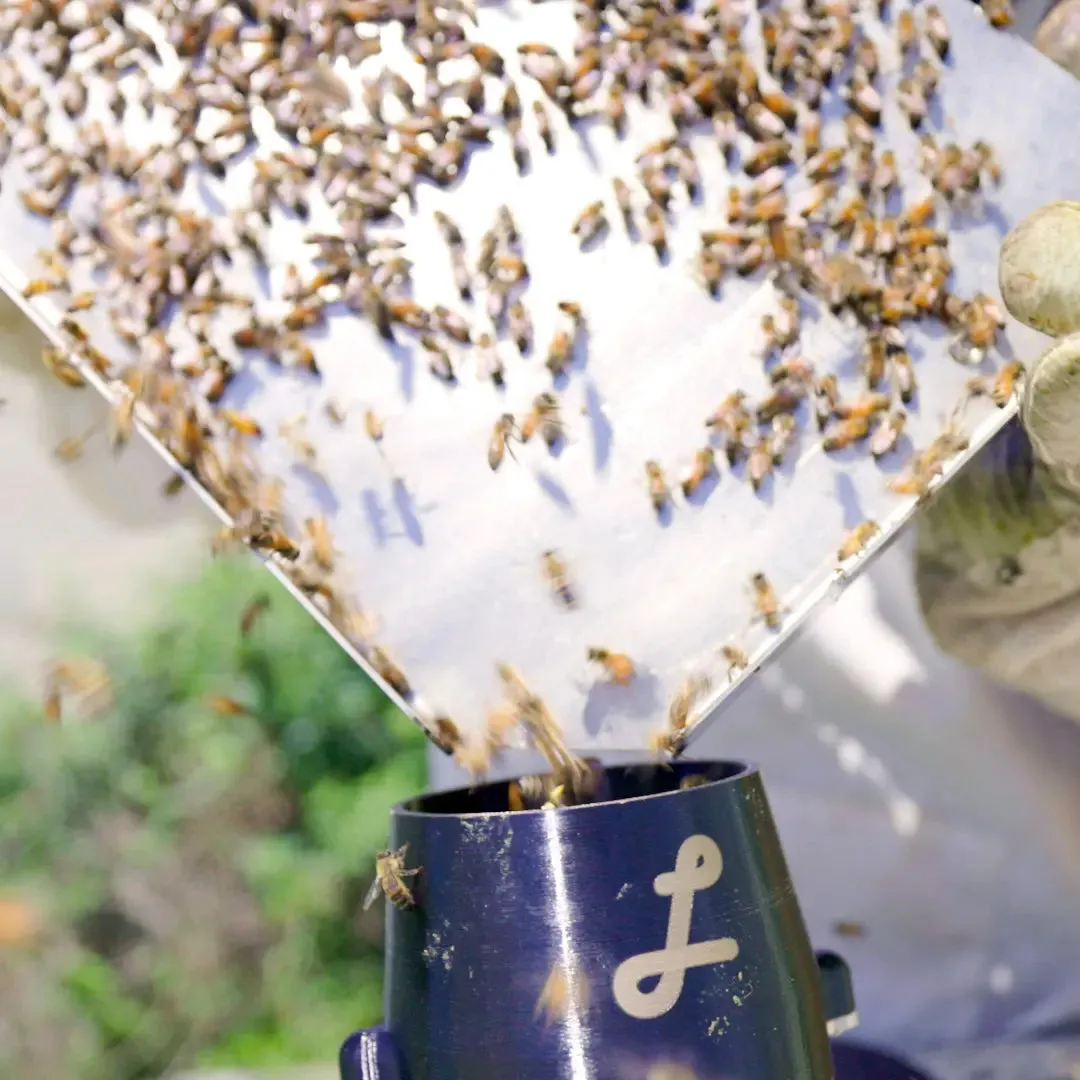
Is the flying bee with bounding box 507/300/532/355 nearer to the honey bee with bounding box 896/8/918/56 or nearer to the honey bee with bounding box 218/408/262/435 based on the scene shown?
the honey bee with bounding box 218/408/262/435

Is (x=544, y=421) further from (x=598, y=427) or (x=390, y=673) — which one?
(x=390, y=673)

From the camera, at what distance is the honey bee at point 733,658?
545 mm

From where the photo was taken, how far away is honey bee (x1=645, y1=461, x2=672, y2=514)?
57 centimetres

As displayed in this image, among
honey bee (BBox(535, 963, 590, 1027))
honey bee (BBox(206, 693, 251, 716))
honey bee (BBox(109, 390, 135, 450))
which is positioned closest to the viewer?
honey bee (BBox(535, 963, 590, 1027))

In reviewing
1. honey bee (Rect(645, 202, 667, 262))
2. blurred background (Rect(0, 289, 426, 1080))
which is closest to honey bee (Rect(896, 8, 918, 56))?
honey bee (Rect(645, 202, 667, 262))

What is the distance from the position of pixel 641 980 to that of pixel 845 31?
509mm

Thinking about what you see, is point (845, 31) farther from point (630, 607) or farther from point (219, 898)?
point (219, 898)

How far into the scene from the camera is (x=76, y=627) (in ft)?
3.29

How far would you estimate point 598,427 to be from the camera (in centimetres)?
58

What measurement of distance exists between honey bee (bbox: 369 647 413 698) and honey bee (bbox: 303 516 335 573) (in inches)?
2.1

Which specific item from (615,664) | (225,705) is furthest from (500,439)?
(225,705)

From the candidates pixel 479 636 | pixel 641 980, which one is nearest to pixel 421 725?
pixel 479 636

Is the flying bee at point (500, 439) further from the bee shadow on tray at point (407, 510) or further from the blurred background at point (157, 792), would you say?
the blurred background at point (157, 792)

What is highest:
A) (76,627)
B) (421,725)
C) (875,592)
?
(875,592)
